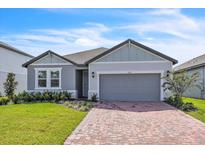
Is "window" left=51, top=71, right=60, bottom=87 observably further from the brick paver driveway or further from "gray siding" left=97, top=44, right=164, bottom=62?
the brick paver driveway

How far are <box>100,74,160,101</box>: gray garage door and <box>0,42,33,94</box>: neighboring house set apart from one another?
10821 mm

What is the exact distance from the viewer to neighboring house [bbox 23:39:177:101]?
64.4 ft

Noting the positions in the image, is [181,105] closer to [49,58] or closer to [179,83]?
Result: [179,83]

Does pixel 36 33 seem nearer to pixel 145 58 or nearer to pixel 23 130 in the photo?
pixel 145 58

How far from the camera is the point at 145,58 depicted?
19.7 meters

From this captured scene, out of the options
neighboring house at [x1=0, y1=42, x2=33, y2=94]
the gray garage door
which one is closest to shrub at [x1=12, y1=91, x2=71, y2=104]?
the gray garage door

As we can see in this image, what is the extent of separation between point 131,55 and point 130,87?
2.51 meters

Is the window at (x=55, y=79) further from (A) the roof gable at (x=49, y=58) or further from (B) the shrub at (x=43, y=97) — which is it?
(B) the shrub at (x=43, y=97)

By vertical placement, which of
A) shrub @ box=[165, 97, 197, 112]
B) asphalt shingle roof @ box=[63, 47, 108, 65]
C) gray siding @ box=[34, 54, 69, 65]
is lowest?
shrub @ box=[165, 97, 197, 112]

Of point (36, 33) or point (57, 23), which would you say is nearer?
point (57, 23)
